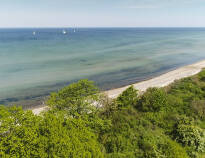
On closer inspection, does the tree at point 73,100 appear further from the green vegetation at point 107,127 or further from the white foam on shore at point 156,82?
the white foam on shore at point 156,82

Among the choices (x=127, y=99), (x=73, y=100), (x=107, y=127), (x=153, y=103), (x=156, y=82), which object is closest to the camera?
(x=107, y=127)

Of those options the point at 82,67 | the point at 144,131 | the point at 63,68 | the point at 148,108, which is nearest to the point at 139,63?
the point at 82,67

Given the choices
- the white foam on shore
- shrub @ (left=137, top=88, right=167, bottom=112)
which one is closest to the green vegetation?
shrub @ (left=137, top=88, right=167, bottom=112)

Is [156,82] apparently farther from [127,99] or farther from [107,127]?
[107,127]

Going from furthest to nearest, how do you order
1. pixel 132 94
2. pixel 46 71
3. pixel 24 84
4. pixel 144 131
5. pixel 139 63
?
pixel 139 63 < pixel 46 71 < pixel 24 84 < pixel 132 94 < pixel 144 131

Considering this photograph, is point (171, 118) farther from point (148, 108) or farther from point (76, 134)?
point (76, 134)

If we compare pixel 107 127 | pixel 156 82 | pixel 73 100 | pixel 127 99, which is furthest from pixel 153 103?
pixel 156 82

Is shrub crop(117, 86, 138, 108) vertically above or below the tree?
below

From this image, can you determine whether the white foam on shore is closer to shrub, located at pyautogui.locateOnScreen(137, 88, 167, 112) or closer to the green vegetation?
shrub, located at pyautogui.locateOnScreen(137, 88, 167, 112)
